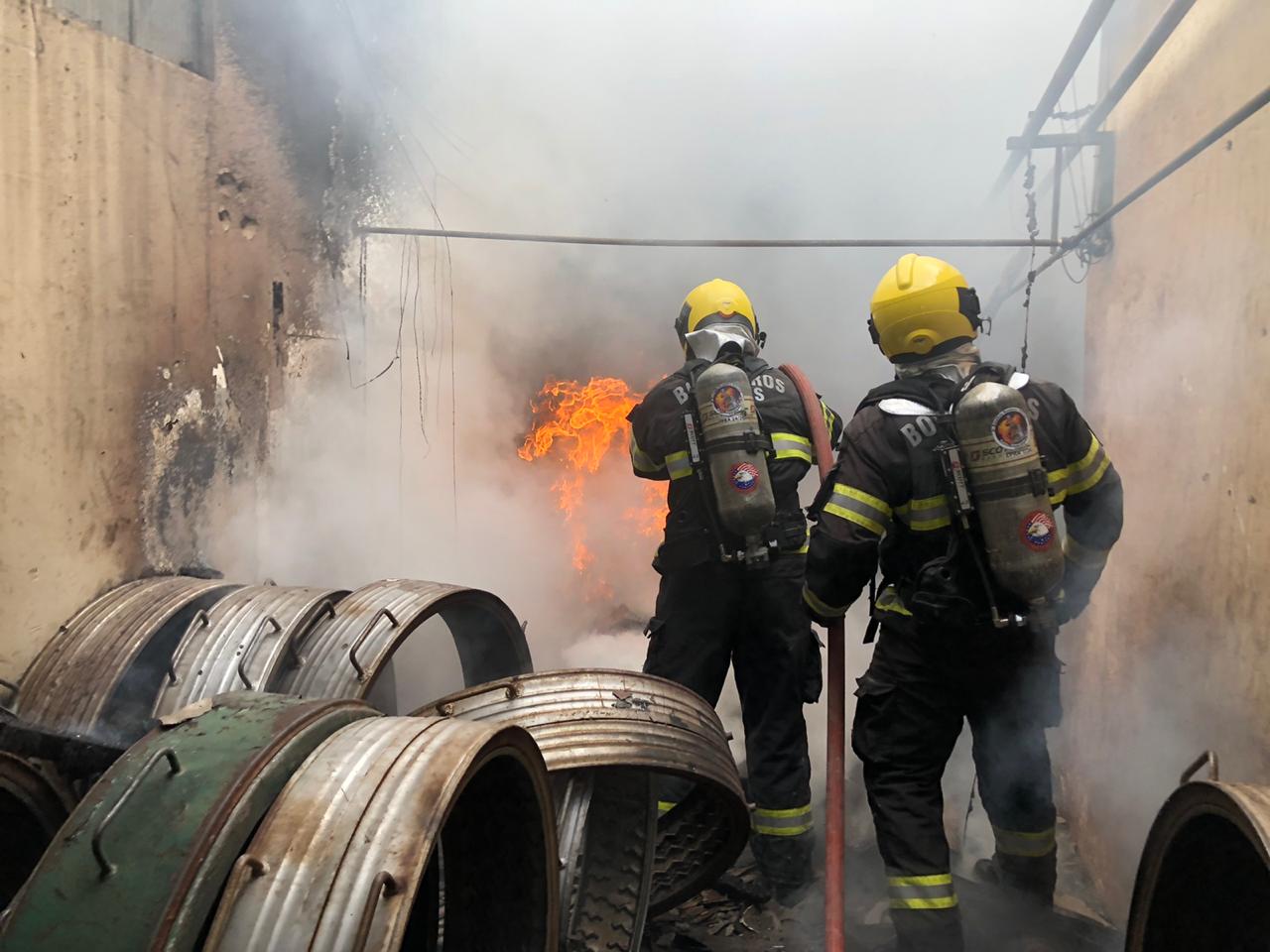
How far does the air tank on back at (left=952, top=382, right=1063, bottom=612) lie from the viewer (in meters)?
2.70

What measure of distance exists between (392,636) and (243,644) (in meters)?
0.56

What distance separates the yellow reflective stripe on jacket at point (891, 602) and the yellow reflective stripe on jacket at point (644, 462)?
1.40 m

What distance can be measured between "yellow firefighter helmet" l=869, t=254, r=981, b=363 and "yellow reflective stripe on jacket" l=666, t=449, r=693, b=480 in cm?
125

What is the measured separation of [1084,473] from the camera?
306 centimetres

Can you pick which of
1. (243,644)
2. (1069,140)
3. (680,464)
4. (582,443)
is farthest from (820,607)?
(582,443)

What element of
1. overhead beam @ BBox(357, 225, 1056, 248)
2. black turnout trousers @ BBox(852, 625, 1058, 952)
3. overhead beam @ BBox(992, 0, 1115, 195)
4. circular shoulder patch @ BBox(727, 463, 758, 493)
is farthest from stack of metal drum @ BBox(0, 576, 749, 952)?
overhead beam @ BBox(992, 0, 1115, 195)

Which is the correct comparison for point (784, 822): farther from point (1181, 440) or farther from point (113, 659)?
point (113, 659)

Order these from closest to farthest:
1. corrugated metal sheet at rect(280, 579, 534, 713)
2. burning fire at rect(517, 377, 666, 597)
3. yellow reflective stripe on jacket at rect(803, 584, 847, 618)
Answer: yellow reflective stripe on jacket at rect(803, 584, 847, 618) → corrugated metal sheet at rect(280, 579, 534, 713) → burning fire at rect(517, 377, 666, 597)

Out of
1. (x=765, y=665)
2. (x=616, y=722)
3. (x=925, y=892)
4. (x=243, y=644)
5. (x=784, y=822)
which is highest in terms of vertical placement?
(x=243, y=644)

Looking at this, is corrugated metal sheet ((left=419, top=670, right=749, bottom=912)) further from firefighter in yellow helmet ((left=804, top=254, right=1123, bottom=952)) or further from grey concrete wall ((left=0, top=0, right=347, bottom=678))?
grey concrete wall ((left=0, top=0, right=347, bottom=678))

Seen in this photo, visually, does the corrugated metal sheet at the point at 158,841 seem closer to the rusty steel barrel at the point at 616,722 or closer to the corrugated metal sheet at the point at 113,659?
the rusty steel barrel at the point at 616,722

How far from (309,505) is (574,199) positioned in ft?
12.1

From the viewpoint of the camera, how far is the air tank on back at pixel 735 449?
3842mm

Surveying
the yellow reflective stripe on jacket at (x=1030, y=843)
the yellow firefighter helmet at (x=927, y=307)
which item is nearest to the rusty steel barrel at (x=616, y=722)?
the yellow reflective stripe on jacket at (x=1030, y=843)
